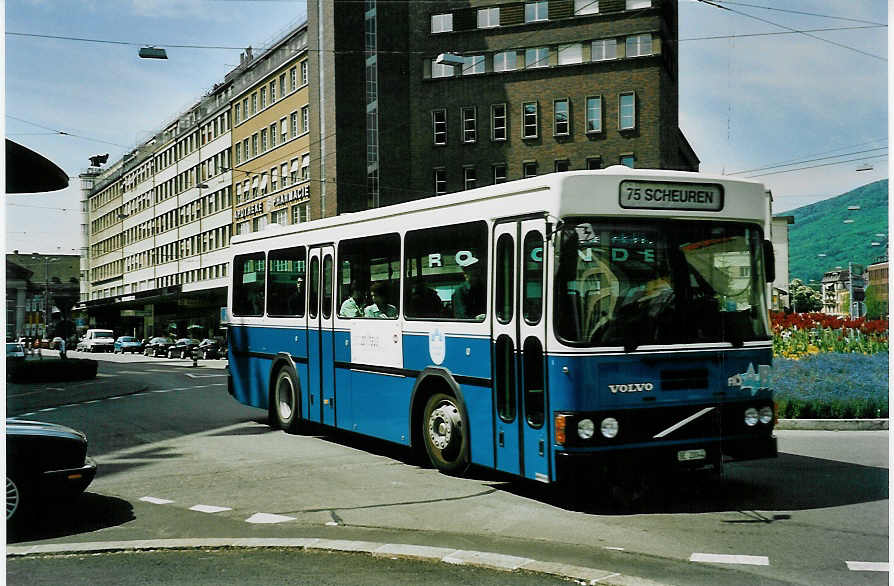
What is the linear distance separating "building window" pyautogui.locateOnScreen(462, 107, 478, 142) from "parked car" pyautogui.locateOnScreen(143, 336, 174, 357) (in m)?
21.0

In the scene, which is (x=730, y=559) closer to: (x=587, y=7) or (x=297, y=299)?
(x=297, y=299)

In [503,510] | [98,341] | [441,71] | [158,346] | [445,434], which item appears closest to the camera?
[503,510]

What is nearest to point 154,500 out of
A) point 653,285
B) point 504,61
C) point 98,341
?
point 653,285

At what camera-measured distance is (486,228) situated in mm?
9734

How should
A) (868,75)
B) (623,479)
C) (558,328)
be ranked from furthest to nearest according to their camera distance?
(623,479) → (558,328) → (868,75)

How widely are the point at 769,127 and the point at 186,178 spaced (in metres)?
47.6

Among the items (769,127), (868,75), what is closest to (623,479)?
(769,127)

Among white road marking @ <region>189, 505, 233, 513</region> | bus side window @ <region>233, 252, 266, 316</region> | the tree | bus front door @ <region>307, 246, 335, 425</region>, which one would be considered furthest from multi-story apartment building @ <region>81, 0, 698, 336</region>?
white road marking @ <region>189, 505, 233, 513</region>

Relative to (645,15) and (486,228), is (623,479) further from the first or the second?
(645,15)

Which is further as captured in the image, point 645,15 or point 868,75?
point 645,15

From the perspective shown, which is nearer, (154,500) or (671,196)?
(671,196)

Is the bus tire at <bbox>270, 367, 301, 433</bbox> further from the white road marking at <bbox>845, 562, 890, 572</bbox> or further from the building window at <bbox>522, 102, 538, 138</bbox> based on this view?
the building window at <bbox>522, 102, 538, 138</bbox>

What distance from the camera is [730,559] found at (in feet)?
22.4

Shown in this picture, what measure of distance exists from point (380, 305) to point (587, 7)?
4290cm
